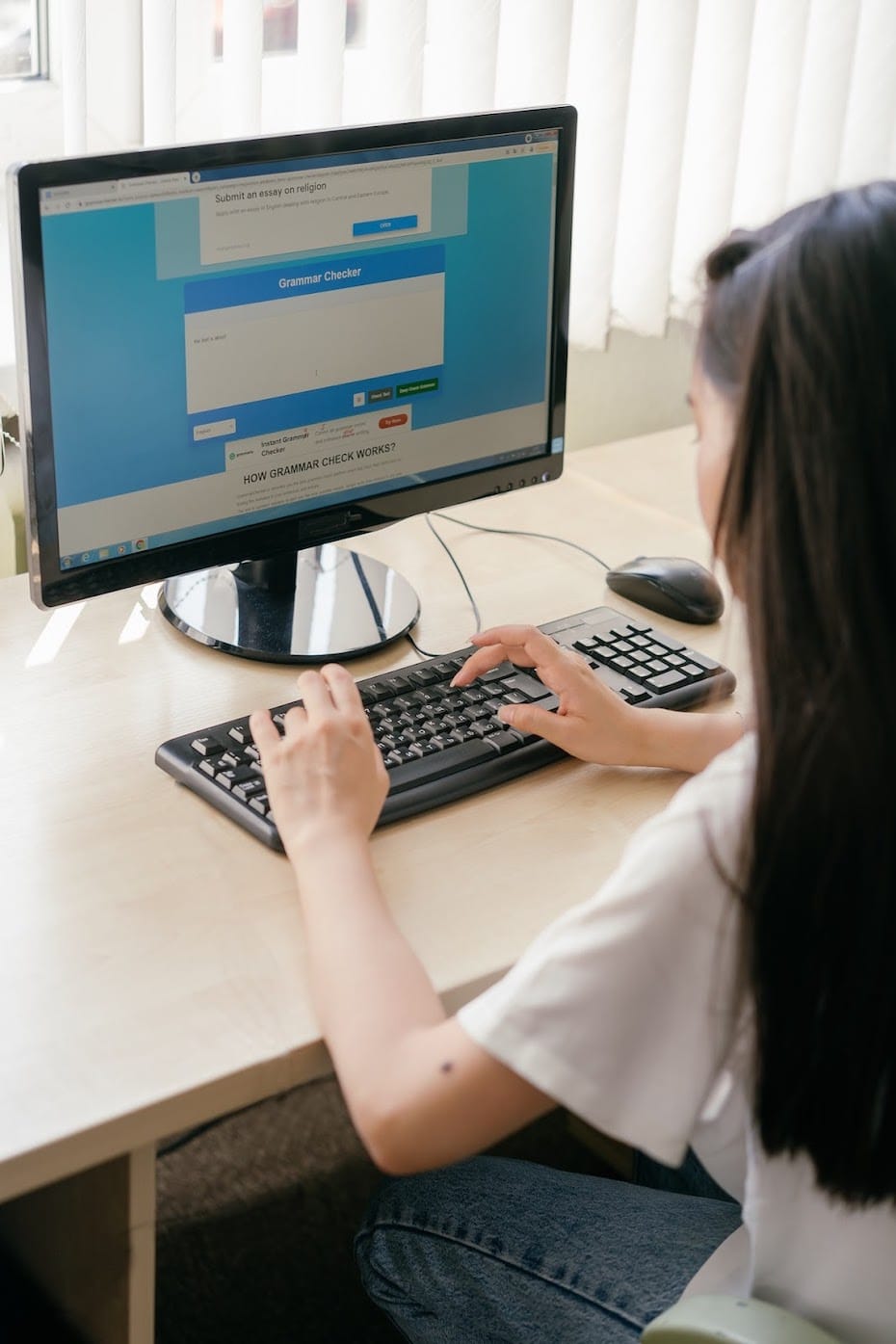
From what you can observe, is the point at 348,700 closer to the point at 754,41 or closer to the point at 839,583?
the point at 839,583

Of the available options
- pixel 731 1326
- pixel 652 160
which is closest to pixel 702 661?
pixel 731 1326

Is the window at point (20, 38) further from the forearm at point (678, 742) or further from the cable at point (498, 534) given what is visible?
the forearm at point (678, 742)

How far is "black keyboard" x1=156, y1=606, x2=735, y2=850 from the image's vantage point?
3.38 feet

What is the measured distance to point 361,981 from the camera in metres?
0.83

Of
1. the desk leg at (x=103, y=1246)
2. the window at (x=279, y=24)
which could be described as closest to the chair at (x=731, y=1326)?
the desk leg at (x=103, y=1246)

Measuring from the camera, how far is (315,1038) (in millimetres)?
826

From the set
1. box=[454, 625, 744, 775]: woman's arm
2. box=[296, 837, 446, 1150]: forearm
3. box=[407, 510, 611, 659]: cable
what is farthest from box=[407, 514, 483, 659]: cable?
box=[296, 837, 446, 1150]: forearm

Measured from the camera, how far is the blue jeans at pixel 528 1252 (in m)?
0.91

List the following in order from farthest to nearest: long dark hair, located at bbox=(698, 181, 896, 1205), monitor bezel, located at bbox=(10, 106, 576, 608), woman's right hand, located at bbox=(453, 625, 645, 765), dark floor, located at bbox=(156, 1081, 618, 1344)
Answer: dark floor, located at bbox=(156, 1081, 618, 1344), woman's right hand, located at bbox=(453, 625, 645, 765), monitor bezel, located at bbox=(10, 106, 576, 608), long dark hair, located at bbox=(698, 181, 896, 1205)

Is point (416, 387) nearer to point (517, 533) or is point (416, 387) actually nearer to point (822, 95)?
point (517, 533)

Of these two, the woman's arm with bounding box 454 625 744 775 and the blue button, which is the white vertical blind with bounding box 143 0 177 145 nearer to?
the blue button

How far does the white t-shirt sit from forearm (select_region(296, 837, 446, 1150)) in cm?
6

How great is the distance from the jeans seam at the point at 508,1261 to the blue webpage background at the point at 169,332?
552 millimetres

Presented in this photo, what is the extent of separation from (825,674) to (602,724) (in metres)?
0.45
